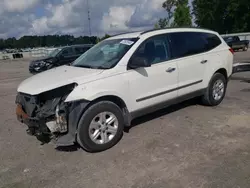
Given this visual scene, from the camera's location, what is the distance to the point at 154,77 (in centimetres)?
428

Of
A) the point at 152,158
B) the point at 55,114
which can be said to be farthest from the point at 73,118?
the point at 152,158

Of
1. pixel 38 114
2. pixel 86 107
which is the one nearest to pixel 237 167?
pixel 86 107

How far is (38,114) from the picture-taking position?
3.56 metres

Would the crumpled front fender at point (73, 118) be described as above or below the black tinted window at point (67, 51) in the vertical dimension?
below

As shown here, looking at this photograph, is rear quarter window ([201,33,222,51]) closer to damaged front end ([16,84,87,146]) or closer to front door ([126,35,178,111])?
front door ([126,35,178,111])

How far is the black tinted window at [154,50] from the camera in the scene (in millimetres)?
4309

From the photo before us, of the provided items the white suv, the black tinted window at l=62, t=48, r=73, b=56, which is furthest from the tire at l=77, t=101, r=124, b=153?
the black tinted window at l=62, t=48, r=73, b=56

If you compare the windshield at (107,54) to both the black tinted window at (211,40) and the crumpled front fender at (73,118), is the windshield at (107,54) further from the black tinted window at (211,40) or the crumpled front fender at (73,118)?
the black tinted window at (211,40)

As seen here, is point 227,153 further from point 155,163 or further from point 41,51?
point 41,51

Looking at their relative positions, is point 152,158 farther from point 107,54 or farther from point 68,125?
point 107,54

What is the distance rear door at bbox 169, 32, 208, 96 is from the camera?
15.5 ft

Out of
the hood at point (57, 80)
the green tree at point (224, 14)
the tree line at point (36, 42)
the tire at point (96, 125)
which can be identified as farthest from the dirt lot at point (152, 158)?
the tree line at point (36, 42)

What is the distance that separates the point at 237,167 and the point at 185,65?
2.26 metres

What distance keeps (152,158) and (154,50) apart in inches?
78.9
